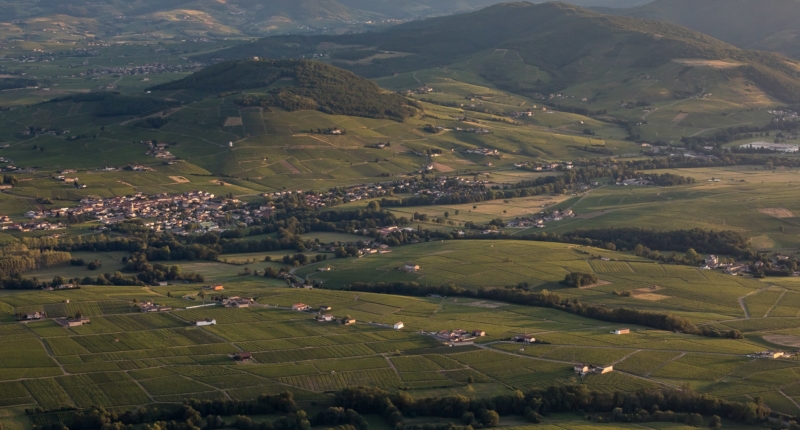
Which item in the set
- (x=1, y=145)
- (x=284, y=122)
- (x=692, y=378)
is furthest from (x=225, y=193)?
(x=692, y=378)

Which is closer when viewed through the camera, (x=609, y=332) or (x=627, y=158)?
(x=609, y=332)

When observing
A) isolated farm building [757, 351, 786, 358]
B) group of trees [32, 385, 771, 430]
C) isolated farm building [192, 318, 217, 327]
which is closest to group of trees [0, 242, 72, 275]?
isolated farm building [192, 318, 217, 327]

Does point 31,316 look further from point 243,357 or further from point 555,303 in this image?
point 555,303

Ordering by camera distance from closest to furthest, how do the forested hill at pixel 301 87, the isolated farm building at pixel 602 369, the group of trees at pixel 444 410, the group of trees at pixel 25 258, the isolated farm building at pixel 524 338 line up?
the group of trees at pixel 444 410 < the isolated farm building at pixel 602 369 < the isolated farm building at pixel 524 338 < the group of trees at pixel 25 258 < the forested hill at pixel 301 87

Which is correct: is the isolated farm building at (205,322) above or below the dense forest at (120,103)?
below

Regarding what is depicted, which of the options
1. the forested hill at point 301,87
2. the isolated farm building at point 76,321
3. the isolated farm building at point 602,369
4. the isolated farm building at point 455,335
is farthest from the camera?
the forested hill at point 301,87

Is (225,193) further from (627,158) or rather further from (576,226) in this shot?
(627,158)

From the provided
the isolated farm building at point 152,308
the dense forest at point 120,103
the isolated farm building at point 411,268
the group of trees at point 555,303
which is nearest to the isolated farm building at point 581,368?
the group of trees at point 555,303

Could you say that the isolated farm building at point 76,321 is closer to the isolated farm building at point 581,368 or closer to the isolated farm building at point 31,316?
the isolated farm building at point 31,316
